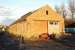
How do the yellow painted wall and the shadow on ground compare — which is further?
the yellow painted wall

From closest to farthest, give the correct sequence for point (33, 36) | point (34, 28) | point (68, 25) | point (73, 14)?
point (33, 36)
point (34, 28)
point (68, 25)
point (73, 14)

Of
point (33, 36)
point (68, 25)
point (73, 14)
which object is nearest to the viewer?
point (33, 36)

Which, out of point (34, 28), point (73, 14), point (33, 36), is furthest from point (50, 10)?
point (73, 14)

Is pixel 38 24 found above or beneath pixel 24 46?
above

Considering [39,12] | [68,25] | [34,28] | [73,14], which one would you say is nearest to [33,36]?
[34,28]

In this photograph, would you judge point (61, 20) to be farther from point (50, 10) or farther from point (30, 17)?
point (30, 17)

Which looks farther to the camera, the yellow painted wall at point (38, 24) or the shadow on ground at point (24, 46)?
the yellow painted wall at point (38, 24)

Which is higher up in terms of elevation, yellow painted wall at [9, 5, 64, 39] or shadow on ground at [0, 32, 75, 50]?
yellow painted wall at [9, 5, 64, 39]

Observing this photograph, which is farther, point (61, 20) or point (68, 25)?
point (68, 25)

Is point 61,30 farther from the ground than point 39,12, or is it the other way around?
point 39,12

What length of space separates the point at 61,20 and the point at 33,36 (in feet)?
30.9

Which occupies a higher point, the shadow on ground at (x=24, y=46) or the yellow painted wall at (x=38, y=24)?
the yellow painted wall at (x=38, y=24)

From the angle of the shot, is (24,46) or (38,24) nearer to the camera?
(24,46)

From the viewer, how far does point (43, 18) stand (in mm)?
53219
